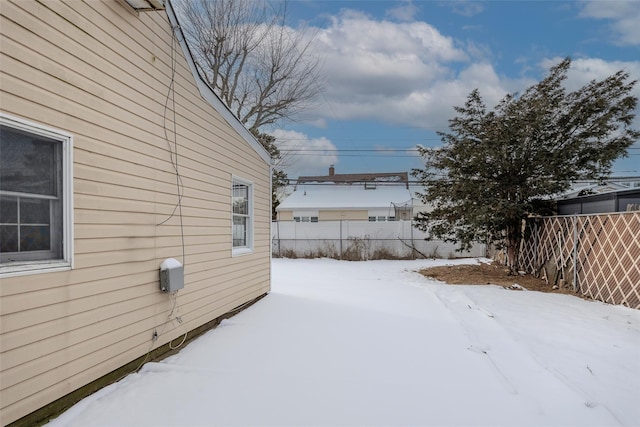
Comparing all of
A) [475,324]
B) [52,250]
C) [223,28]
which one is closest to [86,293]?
[52,250]

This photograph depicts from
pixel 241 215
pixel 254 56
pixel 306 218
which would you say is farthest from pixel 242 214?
pixel 306 218

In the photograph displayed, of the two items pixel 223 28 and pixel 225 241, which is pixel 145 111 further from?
pixel 223 28

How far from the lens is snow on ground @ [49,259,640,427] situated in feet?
8.04

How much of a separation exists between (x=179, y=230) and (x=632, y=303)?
6.85 metres

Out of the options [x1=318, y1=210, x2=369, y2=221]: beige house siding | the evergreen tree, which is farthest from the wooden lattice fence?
[x1=318, y1=210, x2=369, y2=221]: beige house siding

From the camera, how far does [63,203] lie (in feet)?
7.84

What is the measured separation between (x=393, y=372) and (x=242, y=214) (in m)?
3.55

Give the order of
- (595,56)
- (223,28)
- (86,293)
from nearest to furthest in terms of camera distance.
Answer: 1. (86,293)
2. (595,56)
3. (223,28)

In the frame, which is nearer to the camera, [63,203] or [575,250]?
[63,203]

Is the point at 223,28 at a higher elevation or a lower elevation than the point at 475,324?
higher

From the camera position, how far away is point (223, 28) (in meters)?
13.1

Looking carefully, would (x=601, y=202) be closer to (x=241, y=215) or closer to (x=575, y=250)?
(x=575, y=250)

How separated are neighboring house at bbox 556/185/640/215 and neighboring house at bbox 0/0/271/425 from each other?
752 centimetres

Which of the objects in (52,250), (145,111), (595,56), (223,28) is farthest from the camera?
(223,28)
